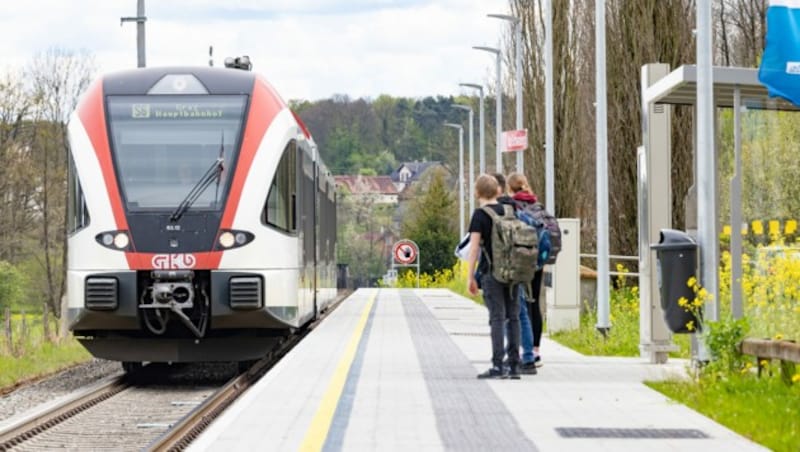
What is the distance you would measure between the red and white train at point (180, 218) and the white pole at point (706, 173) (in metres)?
5.64

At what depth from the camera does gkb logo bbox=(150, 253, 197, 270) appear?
702 inches

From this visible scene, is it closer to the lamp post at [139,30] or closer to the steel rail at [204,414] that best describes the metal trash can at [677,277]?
the steel rail at [204,414]

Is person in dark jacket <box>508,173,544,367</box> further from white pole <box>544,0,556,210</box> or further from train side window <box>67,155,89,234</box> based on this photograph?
white pole <box>544,0,556,210</box>

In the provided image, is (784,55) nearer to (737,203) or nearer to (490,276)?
(737,203)

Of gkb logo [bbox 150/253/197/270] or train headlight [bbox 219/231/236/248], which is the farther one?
train headlight [bbox 219/231/236/248]

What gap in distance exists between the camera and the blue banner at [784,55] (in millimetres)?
12570

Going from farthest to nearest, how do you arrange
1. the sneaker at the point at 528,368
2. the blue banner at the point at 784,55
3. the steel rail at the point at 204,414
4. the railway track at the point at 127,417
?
the sneaker at the point at 528,368
the railway track at the point at 127,417
the blue banner at the point at 784,55
the steel rail at the point at 204,414

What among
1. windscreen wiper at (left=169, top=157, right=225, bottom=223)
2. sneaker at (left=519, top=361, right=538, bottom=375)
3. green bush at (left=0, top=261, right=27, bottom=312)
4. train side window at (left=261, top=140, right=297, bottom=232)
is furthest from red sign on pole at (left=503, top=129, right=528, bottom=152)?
green bush at (left=0, top=261, right=27, bottom=312)

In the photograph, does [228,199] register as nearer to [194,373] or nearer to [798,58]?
[194,373]

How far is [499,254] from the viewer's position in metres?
14.6

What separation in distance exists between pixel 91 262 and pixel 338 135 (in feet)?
465

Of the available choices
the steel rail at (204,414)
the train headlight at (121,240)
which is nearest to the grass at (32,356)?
the train headlight at (121,240)

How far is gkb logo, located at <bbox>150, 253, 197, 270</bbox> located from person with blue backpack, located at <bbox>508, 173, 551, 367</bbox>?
3.75 meters

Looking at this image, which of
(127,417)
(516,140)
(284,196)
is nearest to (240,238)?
(284,196)
